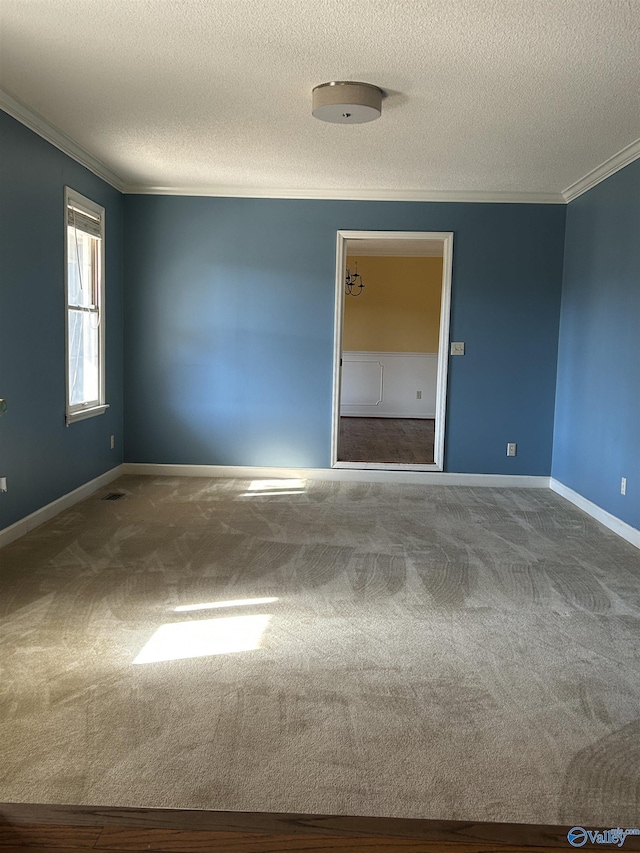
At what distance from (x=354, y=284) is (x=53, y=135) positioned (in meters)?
6.68

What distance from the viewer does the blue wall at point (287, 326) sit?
6.16 m

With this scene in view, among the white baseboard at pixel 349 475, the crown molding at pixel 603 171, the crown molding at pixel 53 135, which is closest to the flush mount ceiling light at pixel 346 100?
the crown molding at pixel 53 135

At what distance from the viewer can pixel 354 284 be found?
10.8 meters

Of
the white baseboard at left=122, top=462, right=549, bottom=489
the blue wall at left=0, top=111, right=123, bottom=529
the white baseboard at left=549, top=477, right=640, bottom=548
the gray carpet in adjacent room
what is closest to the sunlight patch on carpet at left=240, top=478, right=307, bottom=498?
the white baseboard at left=122, top=462, right=549, bottom=489

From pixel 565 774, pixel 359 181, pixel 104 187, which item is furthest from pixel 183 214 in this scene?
pixel 565 774

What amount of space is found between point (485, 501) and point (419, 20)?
145 inches

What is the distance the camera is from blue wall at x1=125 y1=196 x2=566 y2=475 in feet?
20.2

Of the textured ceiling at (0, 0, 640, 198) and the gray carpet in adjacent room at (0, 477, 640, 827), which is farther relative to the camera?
the textured ceiling at (0, 0, 640, 198)

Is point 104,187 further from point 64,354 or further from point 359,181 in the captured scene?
point 359,181

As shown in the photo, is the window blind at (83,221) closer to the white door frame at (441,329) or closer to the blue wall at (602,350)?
the white door frame at (441,329)

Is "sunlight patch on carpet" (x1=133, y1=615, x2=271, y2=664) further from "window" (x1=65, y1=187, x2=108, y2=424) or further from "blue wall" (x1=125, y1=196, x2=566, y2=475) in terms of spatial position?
"blue wall" (x1=125, y1=196, x2=566, y2=475)

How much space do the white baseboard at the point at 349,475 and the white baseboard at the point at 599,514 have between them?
0.28 meters

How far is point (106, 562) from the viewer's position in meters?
3.85

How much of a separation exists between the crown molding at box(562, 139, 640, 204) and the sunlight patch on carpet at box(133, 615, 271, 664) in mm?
3625
